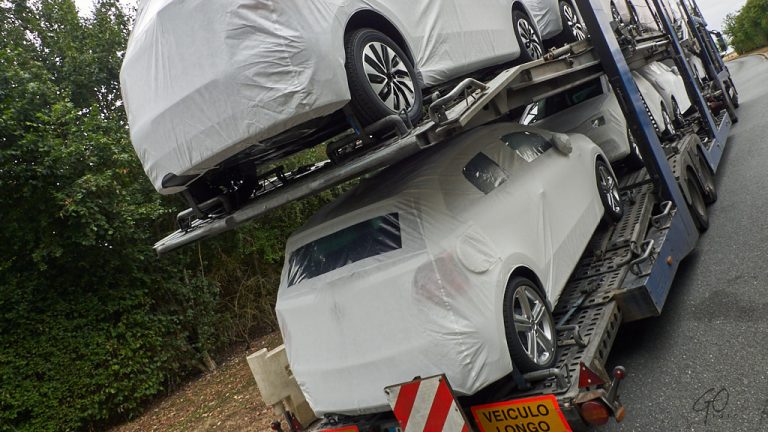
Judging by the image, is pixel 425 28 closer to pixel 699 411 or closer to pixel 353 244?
pixel 353 244

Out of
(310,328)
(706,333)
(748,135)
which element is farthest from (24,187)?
(748,135)

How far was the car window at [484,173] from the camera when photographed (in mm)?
4137

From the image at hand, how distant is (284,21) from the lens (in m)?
3.31

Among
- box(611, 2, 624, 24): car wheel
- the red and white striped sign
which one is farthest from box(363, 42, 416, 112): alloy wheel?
box(611, 2, 624, 24): car wheel

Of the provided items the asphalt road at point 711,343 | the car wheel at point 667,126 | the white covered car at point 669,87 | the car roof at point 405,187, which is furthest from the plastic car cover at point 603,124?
the car roof at point 405,187

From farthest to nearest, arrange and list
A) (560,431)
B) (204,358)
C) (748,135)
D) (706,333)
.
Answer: (748,135)
(204,358)
(706,333)
(560,431)

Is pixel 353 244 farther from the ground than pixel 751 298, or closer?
farther from the ground

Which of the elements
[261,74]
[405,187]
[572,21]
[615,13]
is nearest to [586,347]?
[405,187]

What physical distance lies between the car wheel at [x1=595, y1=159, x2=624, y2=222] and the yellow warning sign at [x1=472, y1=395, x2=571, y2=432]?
2.98 meters

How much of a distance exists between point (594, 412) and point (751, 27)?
2996 inches

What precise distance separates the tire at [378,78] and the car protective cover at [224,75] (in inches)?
5.9

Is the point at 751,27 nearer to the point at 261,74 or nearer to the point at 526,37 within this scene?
the point at 526,37

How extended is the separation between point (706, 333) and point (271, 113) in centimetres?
350

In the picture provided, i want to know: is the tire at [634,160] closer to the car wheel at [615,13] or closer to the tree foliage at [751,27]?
the car wheel at [615,13]
